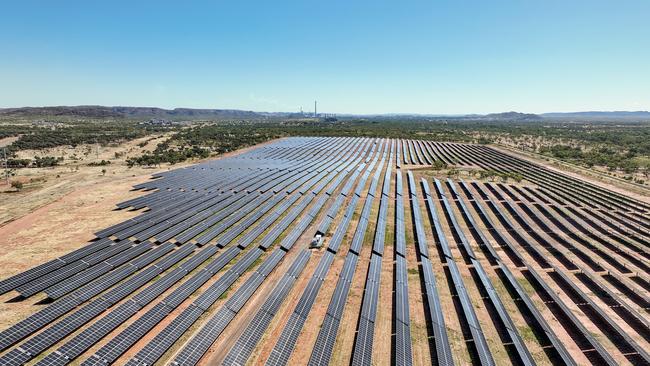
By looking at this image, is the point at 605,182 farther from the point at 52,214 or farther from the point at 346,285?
the point at 52,214

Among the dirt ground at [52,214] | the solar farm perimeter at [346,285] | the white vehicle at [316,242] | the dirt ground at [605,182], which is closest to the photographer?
the solar farm perimeter at [346,285]

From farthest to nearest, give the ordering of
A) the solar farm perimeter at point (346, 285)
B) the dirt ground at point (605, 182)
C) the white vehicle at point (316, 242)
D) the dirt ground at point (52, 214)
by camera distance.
Result: the dirt ground at point (605, 182)
the white vehicle at point (316, 242)
the dirt ground at point (52, 214)
the solar farm perimeter at point (346, 285)

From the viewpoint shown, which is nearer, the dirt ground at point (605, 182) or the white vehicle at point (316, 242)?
the white vehicle at point (316, 242)

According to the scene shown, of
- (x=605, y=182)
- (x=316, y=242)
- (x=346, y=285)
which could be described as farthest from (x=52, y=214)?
(x=605, y=182)

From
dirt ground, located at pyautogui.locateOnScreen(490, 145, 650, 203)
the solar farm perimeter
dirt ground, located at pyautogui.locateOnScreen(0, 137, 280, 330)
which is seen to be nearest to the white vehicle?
the solar farm perimeter

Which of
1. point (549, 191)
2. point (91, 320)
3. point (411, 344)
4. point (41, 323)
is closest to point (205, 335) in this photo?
point (91, 320)

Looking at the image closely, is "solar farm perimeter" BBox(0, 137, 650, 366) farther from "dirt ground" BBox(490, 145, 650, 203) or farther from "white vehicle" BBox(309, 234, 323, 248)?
"dirt ground" BBox(490, 145, 650, 203)

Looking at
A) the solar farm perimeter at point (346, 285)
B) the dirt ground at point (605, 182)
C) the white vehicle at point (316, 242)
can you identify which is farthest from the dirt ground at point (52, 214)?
the dirt ground at point (605, 182)

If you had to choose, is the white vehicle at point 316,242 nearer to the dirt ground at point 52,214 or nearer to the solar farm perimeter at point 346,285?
the solar farm perimeter at point 346,285

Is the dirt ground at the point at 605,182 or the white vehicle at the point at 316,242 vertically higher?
the dirt ground at the point at 605,182
